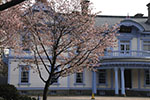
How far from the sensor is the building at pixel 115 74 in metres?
25.2

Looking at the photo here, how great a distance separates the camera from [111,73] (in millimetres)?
27875

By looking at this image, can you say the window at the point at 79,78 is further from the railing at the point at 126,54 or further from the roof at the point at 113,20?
the roof at the point at 113,20

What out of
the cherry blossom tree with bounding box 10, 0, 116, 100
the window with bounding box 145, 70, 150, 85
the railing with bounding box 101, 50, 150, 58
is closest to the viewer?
the cherry blossom tree with bounding box 10, 0, 116, 100

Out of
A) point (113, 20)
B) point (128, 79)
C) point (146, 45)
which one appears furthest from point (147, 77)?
point (113, 20)

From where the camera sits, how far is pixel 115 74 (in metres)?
25.0

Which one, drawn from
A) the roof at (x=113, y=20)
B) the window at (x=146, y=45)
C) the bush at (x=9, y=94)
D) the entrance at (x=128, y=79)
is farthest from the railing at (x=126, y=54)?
the bush at (x=9, y=94)

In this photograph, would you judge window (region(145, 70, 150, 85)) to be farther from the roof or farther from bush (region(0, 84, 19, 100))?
bush (region(0, 84, 19, 100))

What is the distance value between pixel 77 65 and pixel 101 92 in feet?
49.8

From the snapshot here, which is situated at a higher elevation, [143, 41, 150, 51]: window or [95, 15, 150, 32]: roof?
[95, 15, 150, 32]: roof

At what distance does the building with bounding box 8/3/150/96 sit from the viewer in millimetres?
25219

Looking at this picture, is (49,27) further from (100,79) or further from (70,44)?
(100,79)

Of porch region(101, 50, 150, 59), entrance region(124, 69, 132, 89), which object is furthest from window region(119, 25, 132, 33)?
entrance region(124, 69, 132, 89)

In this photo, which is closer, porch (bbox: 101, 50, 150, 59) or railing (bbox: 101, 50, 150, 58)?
porch (bbox: 101, 50, 150, 59)

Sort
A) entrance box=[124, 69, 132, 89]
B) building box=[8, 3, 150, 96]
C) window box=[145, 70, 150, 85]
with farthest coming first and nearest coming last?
1. entrance box=[124, 69, 132, 89]
2. window box=[145, 70, 150, 85]
3. building box=[8, 3, 150, 96]
